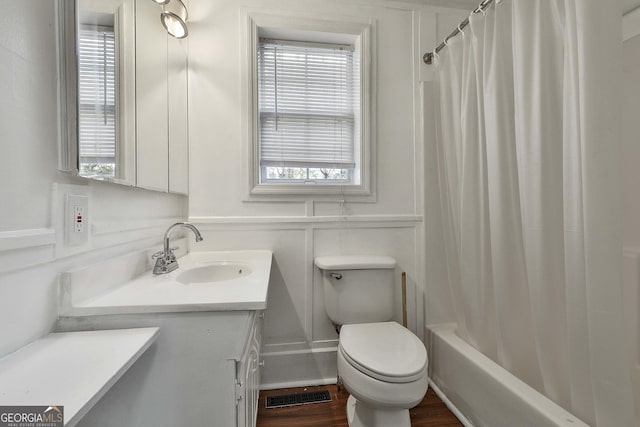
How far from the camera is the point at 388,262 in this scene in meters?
1.46

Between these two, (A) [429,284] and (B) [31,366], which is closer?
(B) [31,366]

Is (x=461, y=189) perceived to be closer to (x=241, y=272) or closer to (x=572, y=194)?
(x=572, y=194)

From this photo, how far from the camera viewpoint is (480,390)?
1.16m

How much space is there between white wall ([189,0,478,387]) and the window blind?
169 mm

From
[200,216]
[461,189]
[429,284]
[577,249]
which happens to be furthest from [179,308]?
[429,284]

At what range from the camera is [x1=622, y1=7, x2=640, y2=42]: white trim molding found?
104 centimetres

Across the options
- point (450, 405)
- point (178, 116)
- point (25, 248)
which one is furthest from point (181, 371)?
point (450, 405)

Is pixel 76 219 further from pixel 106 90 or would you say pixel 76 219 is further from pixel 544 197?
pixel 544 197

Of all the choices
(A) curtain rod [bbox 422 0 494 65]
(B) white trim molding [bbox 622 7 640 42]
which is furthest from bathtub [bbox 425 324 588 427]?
(A) curtain rod [bbox 422 0 494 65]

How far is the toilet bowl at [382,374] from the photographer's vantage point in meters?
0.95

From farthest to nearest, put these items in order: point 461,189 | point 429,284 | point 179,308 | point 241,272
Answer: point 429,284 < point 461,189 < point 241,272 < point 179,308

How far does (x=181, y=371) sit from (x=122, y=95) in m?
0.91

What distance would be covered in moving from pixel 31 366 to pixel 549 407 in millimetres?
1477

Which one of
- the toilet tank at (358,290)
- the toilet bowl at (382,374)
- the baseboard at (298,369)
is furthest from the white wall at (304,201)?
the toilet bowl at (382,374)
